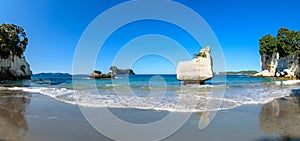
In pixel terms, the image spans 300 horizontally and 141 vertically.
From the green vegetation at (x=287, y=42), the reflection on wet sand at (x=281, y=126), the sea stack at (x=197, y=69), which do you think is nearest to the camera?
the reflection on wet sand at (x=281, y=126)

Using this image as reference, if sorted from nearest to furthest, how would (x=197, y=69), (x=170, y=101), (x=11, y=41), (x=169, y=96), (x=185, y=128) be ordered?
(x=185, y=128) < (x=170, y=101) < (x=169, y=96) < (x=197, y=69) < (x=11, y=41)

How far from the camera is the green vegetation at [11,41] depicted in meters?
45.7

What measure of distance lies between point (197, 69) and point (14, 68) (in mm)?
48639

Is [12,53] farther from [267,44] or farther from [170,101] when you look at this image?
[267,44]

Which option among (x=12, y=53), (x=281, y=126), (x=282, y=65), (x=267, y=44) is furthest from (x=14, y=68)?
(x=267, y=44)

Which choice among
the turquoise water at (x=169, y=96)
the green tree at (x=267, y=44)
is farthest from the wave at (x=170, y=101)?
the green tree at (x=267, y=44)

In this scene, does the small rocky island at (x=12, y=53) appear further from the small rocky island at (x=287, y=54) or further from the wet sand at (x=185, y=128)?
the small rocky island at (x=287, y=54)

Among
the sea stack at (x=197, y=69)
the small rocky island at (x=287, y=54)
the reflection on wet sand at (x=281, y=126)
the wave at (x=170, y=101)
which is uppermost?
the small rocky island at (x=287, y=54)

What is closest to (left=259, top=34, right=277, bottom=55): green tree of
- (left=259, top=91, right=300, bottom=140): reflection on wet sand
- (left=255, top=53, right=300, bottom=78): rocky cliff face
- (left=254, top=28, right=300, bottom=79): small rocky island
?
(left=254, top=28, right=300, bottom=79): small rocky island

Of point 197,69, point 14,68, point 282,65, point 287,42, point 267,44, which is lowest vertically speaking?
point 197,69

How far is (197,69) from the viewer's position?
30469 mm

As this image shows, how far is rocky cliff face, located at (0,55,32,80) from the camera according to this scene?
4979cm

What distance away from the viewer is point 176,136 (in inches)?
218

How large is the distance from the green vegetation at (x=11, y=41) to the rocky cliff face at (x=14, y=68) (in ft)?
5.54
